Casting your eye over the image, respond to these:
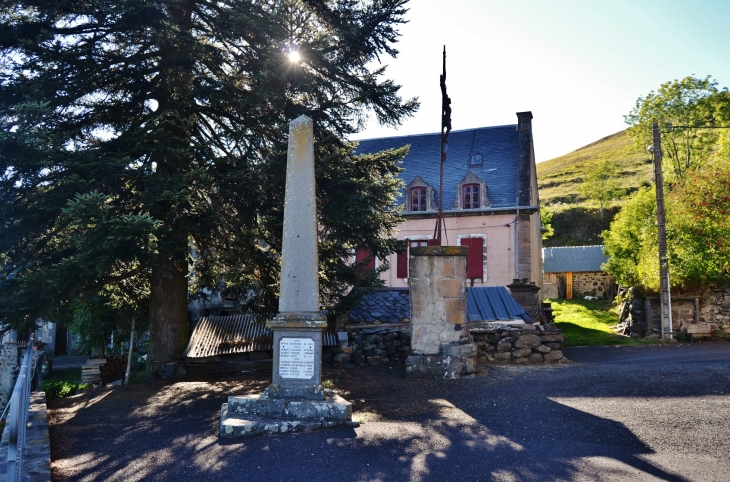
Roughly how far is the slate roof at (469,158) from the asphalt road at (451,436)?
14.9m

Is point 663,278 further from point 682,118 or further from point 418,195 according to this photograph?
point 682,118

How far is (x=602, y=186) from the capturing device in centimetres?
4981

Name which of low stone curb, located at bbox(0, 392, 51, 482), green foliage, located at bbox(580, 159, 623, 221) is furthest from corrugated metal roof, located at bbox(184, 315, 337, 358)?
green foliage, located at bbox(580, 159, 623, 221)

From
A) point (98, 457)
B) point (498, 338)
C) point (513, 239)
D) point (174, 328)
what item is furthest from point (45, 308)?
point (513, 239)

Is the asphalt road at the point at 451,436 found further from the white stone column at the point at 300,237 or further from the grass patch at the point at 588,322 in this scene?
the grass patch at the point at 588,322

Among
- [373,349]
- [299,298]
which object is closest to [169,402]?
[299,298]

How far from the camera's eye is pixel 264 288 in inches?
459

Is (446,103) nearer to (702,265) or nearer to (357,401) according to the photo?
(357,401)

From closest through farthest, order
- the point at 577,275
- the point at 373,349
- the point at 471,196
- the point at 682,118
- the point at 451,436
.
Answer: the point at 451,436
the point at 373,349
the point at 471,196
the point at 682,118
the point at 577,275

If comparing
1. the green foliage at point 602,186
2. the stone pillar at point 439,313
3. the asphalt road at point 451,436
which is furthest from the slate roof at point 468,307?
the green foliage at point 602,186

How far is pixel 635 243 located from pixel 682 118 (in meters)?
12.9

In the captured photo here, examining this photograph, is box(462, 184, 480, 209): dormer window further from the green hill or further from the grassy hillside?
the grassy hillside

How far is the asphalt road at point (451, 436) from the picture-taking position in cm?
499

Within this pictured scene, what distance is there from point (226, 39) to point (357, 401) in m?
7.70
